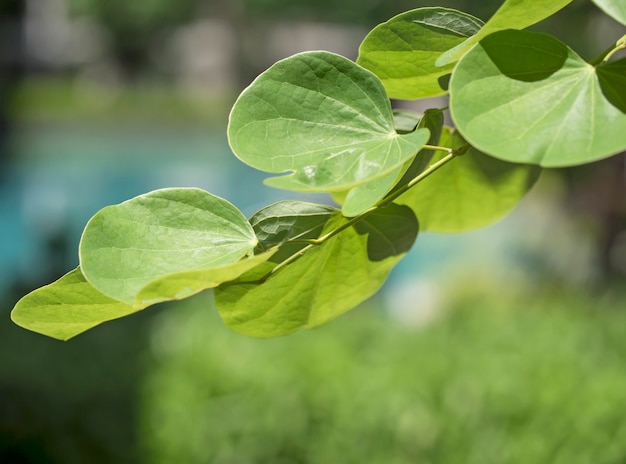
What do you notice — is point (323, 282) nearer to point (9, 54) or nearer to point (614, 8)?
point (614, 8)

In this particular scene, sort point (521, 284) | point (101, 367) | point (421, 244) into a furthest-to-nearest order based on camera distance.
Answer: point (421, 244) < point (521, 284) < point (101, 367)

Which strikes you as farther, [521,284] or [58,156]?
[58,156]

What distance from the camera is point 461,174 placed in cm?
51

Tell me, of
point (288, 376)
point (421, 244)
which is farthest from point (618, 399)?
point (421, 244)

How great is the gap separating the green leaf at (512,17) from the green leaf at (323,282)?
100 mm

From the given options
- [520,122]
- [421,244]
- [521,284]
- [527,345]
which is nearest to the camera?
[520,122]

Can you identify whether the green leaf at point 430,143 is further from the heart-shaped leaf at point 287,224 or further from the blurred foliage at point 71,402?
the blurred foliage at point 71,402

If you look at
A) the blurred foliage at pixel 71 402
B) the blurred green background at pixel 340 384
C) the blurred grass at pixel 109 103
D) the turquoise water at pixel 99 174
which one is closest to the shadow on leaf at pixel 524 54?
the blurred green background at pixel 340 384

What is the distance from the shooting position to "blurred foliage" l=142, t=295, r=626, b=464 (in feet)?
6.91

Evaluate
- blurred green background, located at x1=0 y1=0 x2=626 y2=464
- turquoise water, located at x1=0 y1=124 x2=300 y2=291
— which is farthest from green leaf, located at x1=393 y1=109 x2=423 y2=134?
turquoise water, located at x1=0 y1=124 x2=300 y2=291

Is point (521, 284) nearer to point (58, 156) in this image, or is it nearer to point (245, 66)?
point (58, 156)

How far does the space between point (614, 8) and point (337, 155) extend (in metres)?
0.11

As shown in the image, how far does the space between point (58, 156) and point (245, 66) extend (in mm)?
7145

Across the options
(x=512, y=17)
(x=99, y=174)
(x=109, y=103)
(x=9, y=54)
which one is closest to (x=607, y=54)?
(x=512, y=17)
